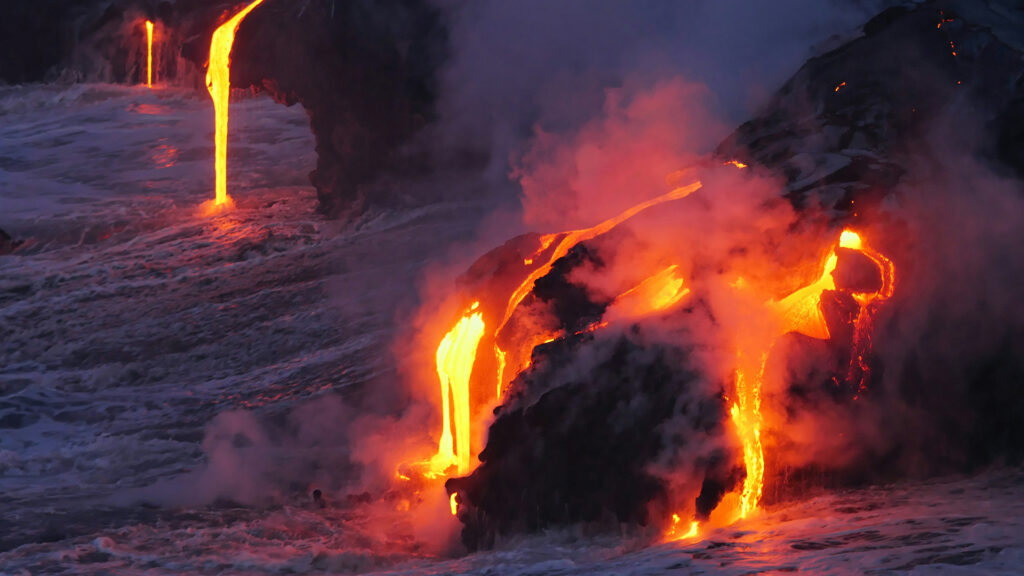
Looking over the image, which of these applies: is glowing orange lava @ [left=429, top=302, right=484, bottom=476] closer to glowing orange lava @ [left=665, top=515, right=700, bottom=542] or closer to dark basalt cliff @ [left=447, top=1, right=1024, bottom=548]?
dark basalt cliff @ [left=447, top=1, right=1024, bottom=548]

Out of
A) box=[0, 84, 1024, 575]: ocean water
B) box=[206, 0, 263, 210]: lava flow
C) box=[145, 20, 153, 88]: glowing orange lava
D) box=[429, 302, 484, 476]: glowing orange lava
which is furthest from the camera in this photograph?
box=[145, 20, 153, 88]: glowing orange lava

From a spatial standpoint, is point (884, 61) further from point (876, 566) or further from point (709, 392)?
point (876, 566)

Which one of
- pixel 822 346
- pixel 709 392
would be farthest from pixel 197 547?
pixel 822 346

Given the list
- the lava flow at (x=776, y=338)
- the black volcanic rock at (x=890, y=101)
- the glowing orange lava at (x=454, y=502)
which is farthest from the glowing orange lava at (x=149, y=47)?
the lava flow at (x=776, y=338)

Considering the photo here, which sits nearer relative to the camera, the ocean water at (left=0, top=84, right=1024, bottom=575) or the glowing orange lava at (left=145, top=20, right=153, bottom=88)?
the ocean water at (left=0, top=84, right=1024, bottom=575)

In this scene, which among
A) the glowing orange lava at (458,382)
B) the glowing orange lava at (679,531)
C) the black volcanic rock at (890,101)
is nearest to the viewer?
the glowing orange lava at (679,531)

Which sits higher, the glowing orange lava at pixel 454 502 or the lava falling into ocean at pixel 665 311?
the lava falling into ocean at pixel 665 311

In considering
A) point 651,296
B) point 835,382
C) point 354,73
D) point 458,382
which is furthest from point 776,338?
point 354,73

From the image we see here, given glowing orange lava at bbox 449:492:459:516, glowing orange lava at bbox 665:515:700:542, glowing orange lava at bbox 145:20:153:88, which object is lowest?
glowing orange lava at bbox 665:515:700:542

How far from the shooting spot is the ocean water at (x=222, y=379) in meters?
6.45

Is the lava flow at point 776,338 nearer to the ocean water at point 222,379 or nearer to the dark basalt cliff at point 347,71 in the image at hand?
the ocean water at point 222,379

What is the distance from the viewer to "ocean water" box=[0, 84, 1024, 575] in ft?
21.2

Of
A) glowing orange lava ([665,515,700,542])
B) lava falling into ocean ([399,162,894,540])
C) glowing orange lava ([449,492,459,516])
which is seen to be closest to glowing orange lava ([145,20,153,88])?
lava falling into ocean ([399,162,894,540])

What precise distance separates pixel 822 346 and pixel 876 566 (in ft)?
5.83
